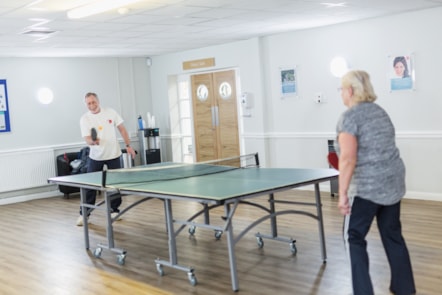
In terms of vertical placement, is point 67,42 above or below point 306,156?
above

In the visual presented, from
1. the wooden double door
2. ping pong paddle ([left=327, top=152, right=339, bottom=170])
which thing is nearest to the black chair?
the wooden double door

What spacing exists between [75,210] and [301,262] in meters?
4.04

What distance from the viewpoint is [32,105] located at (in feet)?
28.6

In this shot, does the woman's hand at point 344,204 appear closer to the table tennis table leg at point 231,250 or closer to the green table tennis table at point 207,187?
the green table tennis table at point 207,187

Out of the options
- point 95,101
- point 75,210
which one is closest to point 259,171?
point 95,101

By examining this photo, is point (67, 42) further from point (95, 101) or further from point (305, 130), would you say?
point (305, 130)

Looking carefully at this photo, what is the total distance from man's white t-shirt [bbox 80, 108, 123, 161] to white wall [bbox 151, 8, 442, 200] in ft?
8.48

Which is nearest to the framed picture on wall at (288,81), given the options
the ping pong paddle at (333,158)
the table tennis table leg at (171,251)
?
the table tennis table leg at (171,251)

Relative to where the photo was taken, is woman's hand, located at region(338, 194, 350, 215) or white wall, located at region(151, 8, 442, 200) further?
white wall, located at region(151, 8, 442, 200)

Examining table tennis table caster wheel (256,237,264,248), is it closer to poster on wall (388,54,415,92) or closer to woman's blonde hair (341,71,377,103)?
woman's blonde hair (341,71,377,103)

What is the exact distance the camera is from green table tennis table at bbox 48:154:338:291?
3797 mm

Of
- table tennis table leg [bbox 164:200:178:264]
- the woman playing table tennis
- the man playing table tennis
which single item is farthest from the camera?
the man playing table tennis

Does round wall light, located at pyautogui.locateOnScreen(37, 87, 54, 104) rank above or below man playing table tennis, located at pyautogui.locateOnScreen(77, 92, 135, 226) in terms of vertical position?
above

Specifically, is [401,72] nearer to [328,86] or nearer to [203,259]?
[328,86]
